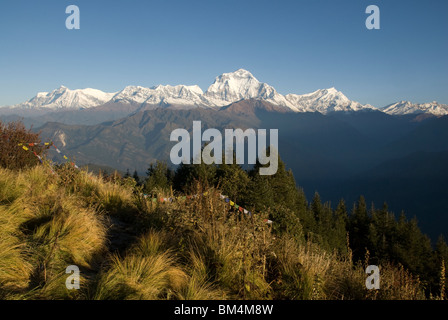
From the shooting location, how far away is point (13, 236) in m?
4.77

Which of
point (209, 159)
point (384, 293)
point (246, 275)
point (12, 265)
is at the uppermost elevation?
point (209, 159)

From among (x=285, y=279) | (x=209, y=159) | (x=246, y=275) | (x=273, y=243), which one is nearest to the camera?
(x=246, y=275)

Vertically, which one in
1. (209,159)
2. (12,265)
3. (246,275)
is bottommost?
(246,275)

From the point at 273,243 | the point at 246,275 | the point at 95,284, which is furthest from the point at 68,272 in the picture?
the point at 273,243

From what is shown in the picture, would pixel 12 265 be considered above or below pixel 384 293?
above

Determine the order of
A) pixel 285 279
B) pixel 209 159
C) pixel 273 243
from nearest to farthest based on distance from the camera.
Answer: pixel 285 279, pixel 273 243, pixel 209 159
